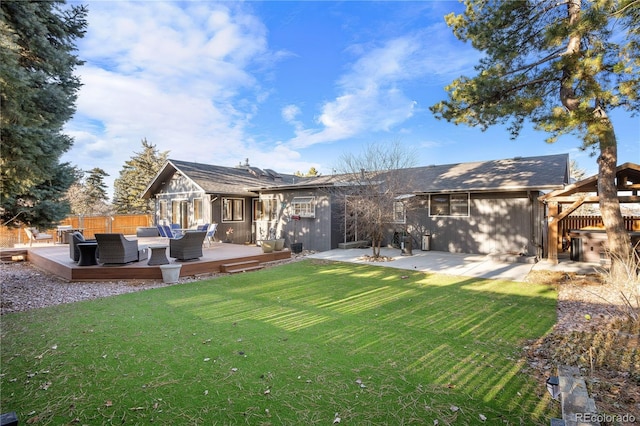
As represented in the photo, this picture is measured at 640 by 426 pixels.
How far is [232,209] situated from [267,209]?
6.63 feet

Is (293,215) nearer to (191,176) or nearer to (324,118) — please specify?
(191,176)

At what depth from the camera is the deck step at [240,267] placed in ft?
30.6

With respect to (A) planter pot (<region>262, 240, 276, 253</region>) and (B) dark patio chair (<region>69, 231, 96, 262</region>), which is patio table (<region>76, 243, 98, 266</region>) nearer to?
(B) dark patio chair (<region>69, 231, 96, 262</region>)

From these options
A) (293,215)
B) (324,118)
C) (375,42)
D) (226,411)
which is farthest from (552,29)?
(324,118)

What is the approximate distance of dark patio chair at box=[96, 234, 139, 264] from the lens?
8.11 m

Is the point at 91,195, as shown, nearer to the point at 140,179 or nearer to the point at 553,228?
the point at 140,179

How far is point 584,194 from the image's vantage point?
363 inches

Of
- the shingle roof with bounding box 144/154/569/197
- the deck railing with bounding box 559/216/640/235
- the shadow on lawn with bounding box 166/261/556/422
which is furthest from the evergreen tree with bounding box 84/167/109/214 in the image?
the deck railing with bounding box 559/216/640/235

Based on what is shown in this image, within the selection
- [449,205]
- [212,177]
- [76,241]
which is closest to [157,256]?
[76,241]

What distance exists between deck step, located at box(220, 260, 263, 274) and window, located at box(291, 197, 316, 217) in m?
3.99

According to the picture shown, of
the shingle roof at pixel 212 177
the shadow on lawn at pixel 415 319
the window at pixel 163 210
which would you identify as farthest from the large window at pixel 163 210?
the shadow on lawn at pixel 415 319

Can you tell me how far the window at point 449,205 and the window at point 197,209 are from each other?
Answer: 1109 centimetres

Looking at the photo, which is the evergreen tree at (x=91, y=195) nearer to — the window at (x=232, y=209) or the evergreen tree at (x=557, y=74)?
the window at (x=232, y=209)

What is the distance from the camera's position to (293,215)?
1409 centimetres
